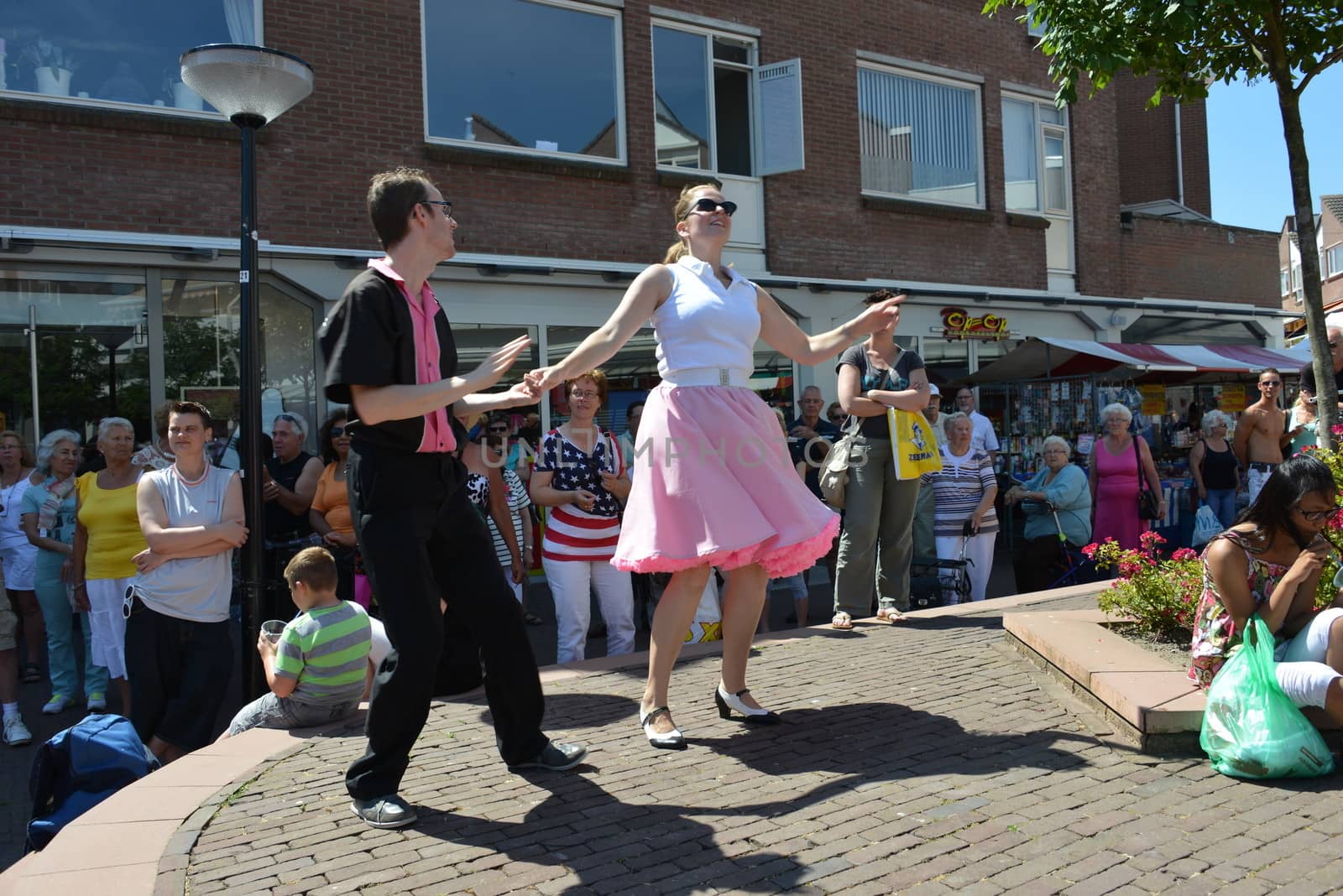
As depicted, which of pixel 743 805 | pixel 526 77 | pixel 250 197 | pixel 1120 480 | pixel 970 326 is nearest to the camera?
pixel 743 805

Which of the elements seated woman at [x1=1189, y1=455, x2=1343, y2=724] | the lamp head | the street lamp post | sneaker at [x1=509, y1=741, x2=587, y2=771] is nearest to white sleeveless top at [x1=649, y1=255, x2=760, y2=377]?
sneaker at [x1=509, y1=741, x2=587, y2=771]

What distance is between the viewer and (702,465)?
437cm

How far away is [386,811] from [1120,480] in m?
8.18

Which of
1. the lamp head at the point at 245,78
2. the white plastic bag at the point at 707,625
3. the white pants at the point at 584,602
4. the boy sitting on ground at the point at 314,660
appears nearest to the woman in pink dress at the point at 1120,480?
the white plastic bag at the point at 707,625

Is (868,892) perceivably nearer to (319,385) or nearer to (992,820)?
(992,820)

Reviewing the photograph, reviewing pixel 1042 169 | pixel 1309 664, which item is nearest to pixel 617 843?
pixel 1309 664

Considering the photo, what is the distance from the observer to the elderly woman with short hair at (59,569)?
25.0ft

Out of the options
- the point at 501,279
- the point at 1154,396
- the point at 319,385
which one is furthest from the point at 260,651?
the point at 1154,396

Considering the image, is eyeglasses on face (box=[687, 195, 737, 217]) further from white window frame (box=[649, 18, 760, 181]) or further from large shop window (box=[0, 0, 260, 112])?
white window frame (box=[649, 18, 760, 181])

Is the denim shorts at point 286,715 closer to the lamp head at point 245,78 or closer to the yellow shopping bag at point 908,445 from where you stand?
the lamp head at point 245,78

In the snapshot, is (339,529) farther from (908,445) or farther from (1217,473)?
(1217,473)

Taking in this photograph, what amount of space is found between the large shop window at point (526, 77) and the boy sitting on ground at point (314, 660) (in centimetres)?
855

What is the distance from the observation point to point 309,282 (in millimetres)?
11781

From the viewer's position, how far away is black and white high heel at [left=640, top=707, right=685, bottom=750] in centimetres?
439
